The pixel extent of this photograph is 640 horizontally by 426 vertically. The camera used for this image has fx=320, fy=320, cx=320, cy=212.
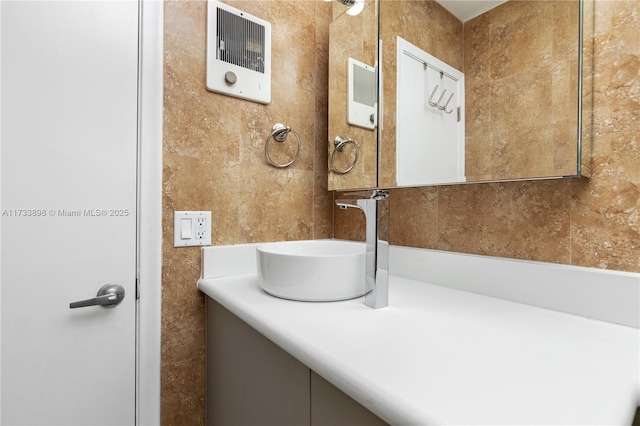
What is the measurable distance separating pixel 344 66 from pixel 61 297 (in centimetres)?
122

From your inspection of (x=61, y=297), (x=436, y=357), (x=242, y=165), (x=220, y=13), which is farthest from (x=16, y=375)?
(x=220, y=13)

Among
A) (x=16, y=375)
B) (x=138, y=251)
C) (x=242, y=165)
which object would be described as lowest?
(x=16, y=375)

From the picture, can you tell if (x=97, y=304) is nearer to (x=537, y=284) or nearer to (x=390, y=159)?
(x=390, y=159)

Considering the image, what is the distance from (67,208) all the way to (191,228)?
12.9 inches

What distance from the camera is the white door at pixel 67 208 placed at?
0.81 m

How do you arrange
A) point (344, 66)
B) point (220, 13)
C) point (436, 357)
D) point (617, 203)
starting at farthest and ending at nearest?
point (344, 66) → point (220, 13) → point (617, 203) → point (436, 357)

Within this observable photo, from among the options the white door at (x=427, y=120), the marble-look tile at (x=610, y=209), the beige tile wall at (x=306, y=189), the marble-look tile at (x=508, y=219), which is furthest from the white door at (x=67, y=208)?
the marble-look tile at (x=610, y=209)

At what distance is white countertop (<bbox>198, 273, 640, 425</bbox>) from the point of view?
0.39m

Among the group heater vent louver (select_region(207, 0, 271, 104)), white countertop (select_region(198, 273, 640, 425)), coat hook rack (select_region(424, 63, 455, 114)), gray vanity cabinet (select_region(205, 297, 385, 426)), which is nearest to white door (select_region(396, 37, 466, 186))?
coat hook rack (select_region(424, 63, 455, 114))

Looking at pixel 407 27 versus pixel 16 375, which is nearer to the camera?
pixel 16 375

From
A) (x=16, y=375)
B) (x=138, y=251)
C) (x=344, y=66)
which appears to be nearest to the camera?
(x=16, y=375)

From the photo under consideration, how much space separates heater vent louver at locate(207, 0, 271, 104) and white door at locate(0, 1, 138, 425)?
0.24m

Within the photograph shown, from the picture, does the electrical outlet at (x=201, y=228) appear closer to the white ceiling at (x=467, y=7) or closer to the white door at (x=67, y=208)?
the white door at (x=67, y=208)

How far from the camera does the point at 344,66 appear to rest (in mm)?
1282
